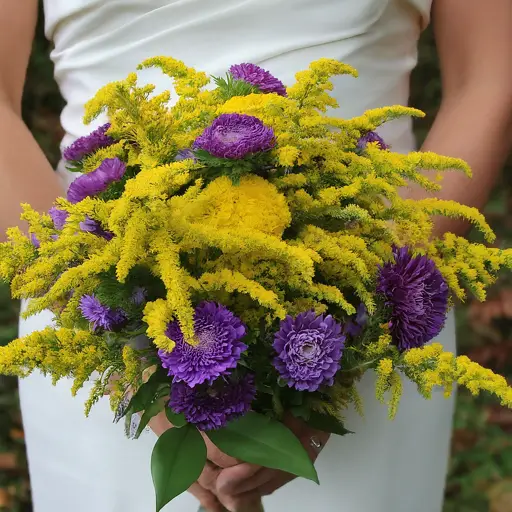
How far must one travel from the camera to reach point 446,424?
96 cm

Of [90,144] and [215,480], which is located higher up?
[90,144]

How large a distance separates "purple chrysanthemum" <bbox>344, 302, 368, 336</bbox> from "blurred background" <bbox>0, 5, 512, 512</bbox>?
125 centimetres

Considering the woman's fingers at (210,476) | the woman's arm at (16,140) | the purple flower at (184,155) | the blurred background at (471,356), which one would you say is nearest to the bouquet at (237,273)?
the purple flower at (184,155)

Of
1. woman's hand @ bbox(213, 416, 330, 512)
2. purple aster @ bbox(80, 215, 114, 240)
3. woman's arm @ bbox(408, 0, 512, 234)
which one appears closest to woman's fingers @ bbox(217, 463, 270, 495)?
woman's hand @ bbox(213, 416, 330, 512)

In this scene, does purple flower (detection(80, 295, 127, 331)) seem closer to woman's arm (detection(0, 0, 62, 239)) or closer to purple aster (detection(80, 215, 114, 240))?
purple aster (detection(80, 215, 114, 240))

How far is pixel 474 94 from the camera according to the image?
947 millimetres

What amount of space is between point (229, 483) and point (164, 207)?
1.01 feet

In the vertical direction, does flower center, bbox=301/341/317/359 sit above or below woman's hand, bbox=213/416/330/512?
above

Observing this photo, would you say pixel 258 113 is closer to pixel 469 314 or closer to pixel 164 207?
pixel 164 207

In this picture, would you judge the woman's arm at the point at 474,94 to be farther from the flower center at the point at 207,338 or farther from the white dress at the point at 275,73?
the flower center at the point at 207,338

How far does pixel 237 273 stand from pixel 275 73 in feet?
1.44

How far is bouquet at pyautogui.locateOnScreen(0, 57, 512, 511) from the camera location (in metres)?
A: 0.50

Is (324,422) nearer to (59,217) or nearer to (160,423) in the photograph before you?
(160,423)

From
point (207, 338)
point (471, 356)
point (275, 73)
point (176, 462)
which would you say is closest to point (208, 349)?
point (207, 338)
